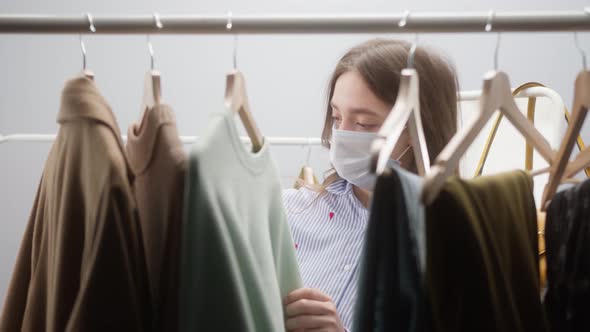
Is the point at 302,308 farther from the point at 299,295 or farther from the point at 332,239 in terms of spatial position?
the point at 332,239

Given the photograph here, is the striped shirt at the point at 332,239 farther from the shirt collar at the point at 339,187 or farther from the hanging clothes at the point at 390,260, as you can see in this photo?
the hanging clothes at the point at 390,260

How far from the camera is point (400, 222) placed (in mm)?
469

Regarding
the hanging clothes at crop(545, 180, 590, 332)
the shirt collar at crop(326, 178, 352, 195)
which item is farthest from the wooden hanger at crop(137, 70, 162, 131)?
the shirt collar at crop(326, 178, 352, 195)

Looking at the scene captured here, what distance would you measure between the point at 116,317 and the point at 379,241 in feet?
0.80

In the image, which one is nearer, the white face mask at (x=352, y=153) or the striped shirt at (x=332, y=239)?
the white face mask at (x=352, y=153)

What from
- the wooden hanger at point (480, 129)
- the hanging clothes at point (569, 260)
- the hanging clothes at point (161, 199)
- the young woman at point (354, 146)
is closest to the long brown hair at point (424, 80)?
the young woman at point (354, 146)

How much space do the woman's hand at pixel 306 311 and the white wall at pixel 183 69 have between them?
1.30 meters

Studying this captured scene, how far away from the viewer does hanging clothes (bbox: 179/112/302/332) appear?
17.3 inches

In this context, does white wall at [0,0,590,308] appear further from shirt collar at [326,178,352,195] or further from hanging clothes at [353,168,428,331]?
hanging clothes at [353,168,428,331]

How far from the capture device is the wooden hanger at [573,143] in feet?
1.90

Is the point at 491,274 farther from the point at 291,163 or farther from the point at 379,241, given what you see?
the point at 291,163

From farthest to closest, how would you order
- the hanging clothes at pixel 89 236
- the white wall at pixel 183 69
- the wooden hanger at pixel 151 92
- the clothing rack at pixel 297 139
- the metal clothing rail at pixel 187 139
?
the white wall at pixel 183 69
the metal clothing rail at pixel 187 139
the clothing rack at pixel 297 139
the wooden hanger at pixel 151 92
the hanging clothes at pixel 89 236

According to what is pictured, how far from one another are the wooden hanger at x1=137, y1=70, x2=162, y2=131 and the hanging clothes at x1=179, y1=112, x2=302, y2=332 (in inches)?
3.4

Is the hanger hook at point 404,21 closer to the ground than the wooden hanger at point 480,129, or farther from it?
farther from it
